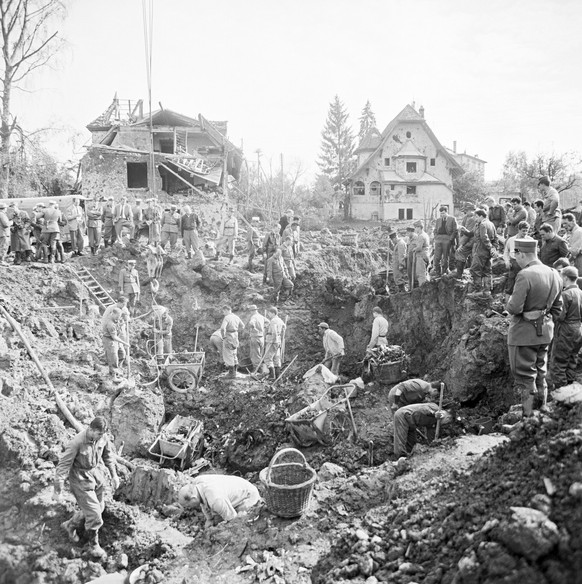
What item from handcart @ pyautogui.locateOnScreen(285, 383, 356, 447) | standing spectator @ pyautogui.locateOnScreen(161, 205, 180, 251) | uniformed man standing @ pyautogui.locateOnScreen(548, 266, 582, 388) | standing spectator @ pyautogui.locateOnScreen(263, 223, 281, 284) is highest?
standing spectator @ pyautogui.locateOnScreen(161, 205, 180, 251)

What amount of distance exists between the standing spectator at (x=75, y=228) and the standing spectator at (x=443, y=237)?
1189 cm

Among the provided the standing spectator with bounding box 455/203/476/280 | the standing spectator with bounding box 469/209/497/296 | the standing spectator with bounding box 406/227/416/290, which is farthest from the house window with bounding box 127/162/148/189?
the standing spectator with bounding box 469/209/497/296

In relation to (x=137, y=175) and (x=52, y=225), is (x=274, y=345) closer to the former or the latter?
(x=52, y=225)

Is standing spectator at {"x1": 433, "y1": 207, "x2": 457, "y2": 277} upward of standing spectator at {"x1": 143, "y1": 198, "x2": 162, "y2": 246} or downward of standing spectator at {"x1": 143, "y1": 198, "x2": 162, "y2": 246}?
downward

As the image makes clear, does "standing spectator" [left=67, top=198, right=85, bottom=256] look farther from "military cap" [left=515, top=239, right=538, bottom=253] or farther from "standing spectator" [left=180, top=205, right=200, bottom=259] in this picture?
"military cap" [left=515, top=239, right=538, bottom=253]

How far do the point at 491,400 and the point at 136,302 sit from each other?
1221cm

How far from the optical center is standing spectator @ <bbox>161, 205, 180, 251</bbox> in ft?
61.8

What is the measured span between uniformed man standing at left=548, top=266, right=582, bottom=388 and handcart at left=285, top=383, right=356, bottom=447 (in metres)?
3.64

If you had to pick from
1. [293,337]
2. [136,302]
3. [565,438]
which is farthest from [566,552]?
[136,302]

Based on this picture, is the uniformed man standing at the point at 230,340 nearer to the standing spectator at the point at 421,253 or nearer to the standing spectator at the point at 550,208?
the standing spectator at the point at 421,253

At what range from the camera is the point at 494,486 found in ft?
16.4

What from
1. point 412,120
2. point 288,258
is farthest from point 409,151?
point 288,258

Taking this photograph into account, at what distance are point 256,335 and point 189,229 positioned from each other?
5.70m

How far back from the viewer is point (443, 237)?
13.0 m
